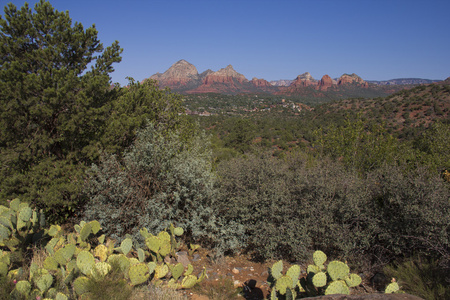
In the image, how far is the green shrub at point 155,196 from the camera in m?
5.82

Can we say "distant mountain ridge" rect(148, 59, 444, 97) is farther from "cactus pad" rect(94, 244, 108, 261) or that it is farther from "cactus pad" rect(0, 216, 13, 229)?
"cactus pad" rect(0, 216, 13, 229)

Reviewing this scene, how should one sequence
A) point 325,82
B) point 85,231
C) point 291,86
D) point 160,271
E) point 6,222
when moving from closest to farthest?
point 160,271 < point 6,222 < point 85,231 < point 325,82 < point 291,86

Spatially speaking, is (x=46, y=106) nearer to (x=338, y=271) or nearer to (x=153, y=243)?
(x=153, y=243)

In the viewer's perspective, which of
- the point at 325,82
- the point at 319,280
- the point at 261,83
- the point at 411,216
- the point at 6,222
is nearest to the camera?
the point at 319,280

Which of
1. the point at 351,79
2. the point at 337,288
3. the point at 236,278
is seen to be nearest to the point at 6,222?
the point at 236,278

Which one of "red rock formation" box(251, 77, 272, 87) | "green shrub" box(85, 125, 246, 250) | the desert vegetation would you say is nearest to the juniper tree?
the desert vegetation

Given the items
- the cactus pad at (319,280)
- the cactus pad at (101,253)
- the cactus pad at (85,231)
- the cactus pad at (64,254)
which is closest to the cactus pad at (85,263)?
the cactus pad at (64,254)

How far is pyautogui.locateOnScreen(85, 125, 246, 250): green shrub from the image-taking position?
5824 millimetres

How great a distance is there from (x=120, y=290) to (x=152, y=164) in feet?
10.0

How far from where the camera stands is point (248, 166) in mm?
6762

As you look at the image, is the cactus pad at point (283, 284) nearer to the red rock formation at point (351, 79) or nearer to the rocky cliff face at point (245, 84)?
the rocky cliff face at point (245, 84)

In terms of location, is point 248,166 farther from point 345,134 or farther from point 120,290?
point 345,134

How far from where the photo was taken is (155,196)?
5988 millimetres

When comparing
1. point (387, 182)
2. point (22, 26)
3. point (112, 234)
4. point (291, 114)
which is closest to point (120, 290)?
point (112, 234)
